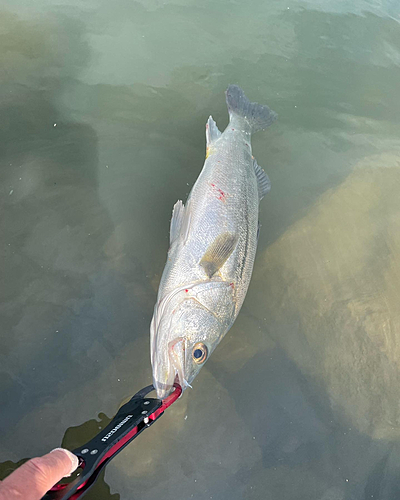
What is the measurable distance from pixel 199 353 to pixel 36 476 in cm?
119

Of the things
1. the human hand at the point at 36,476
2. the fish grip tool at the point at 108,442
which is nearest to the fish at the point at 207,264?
the fish grip tool at the point at 108,442

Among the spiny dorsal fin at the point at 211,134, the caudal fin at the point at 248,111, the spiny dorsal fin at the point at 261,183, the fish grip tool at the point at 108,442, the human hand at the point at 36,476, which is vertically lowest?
the fish grip tool at the point at 108,442

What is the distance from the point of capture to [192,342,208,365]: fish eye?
2350 millimetres

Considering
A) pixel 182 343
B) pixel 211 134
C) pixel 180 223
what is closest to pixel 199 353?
pixel 182 343

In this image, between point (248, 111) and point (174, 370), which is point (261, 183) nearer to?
point (248, 111)

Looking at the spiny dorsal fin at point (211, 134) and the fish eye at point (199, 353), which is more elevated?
the spiny dorsal fin at point (211, 134)

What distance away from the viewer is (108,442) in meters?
1.83

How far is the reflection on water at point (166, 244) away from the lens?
2.55 metres

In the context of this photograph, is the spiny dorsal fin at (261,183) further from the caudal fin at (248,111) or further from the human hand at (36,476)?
the human hand at (36,476)

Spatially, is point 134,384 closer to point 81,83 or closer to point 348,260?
point 348,260

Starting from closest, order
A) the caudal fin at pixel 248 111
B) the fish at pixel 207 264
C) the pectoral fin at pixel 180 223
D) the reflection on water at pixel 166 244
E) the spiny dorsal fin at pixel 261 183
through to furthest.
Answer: the fish at pixel 207 264
the reflection on water at pixel 166 244
the pectoral fin at pixel 180 223
the spiny dorsal fin at pixel 261 183
the caudal fin at pixel 248 111

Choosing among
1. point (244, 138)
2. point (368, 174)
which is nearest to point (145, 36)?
point (244, 138)

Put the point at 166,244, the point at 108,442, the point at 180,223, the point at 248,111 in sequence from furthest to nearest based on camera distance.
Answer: the point at 248,111 < the point at 166,244 < the point at 180,223 < the point at 108,442

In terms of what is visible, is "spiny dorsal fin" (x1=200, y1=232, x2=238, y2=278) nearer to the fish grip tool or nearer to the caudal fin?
the fish grip tool
